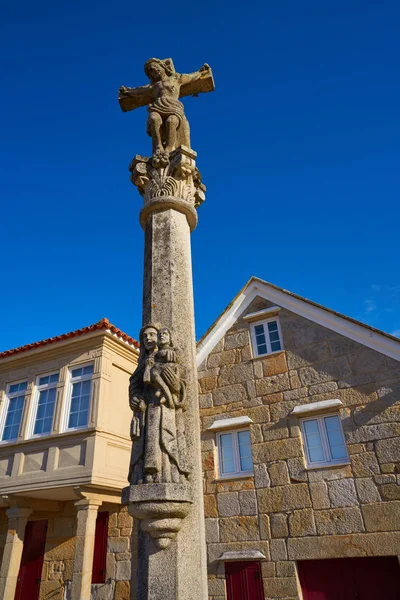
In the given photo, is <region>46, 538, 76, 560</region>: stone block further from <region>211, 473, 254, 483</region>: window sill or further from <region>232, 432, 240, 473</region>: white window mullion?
<region>232, 432, 240, 473</region>: white window mullion

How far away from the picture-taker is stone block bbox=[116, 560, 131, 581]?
25.6 ft

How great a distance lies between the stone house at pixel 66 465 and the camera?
295 inches

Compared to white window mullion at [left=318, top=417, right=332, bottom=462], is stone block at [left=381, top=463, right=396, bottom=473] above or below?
below

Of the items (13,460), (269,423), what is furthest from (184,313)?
(13,460)

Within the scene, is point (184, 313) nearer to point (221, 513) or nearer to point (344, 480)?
point (344, 480)

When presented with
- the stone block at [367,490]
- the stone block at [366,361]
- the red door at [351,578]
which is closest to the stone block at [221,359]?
the stone block at [366,361]

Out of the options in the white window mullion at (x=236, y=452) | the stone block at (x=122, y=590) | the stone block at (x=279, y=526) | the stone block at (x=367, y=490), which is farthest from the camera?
the stone block at (x=122, y=590)

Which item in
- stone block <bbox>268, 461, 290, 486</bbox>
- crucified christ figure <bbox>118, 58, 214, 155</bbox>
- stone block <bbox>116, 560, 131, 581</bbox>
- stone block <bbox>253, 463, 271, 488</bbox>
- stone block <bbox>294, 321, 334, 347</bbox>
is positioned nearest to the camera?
crucified christ figure <bbox>118, 58, 214, 155</bbox>

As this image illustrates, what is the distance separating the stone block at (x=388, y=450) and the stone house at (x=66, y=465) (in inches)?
183

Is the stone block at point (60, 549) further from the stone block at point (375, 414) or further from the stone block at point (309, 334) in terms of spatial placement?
the stone block at point (375, 414)

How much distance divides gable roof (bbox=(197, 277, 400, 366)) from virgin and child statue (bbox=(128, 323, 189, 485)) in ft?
14.6

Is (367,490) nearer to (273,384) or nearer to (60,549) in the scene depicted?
(273,384)

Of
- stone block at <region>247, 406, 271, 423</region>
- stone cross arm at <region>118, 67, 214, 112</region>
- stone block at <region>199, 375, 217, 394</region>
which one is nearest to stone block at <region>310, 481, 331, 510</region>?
stone block at <region>247, 406, 271, 423</region>

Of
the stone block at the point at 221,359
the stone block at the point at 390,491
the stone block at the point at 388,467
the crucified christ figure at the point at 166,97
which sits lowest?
the stone block at the point at 390,491
